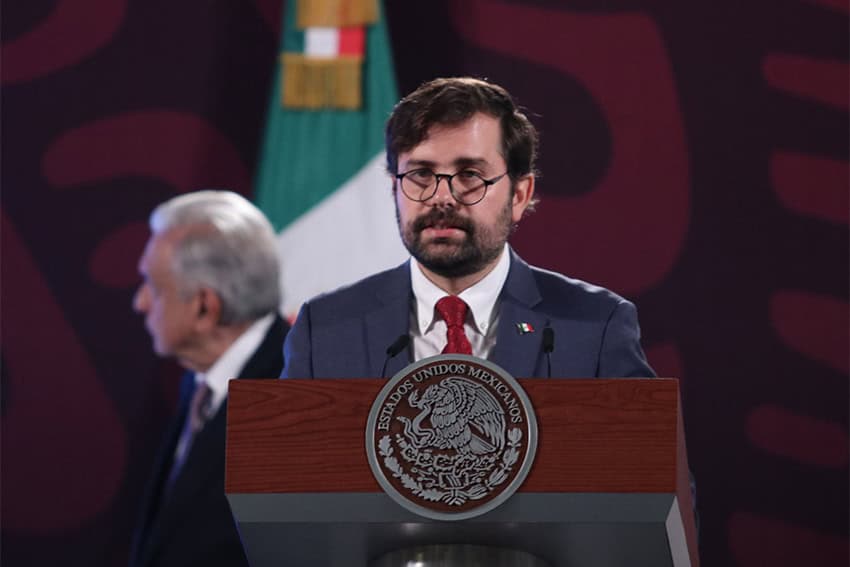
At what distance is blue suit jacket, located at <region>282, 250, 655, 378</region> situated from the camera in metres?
2.52

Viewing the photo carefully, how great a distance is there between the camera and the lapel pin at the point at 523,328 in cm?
255

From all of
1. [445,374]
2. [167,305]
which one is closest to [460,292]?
[445,374]

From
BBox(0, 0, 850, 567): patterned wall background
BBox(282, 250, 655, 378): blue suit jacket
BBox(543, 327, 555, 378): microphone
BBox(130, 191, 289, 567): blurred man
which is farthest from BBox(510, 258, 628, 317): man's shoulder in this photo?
BBox(0, 0, 850, 567): patterned wall background

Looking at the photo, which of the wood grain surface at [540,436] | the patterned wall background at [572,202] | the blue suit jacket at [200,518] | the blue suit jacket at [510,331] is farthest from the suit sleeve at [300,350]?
the patterned wall background at [572,202]

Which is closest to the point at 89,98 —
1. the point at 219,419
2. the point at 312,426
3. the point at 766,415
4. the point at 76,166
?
the point at 76,166

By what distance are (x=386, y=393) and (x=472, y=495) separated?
7.2 inches

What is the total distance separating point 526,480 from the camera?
1.98 meters

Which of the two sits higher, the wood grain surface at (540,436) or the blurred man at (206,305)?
the wood grain surface at (540,436)

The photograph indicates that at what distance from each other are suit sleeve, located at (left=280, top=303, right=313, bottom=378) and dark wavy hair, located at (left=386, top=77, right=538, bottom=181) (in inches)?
13.0

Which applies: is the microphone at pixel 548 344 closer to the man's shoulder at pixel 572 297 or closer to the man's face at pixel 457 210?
the man's shoulder at pixel 572 297

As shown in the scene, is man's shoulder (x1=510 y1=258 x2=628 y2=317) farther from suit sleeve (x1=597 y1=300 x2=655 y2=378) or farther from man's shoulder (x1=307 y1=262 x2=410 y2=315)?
man's shoulder (x1=307 y1=262 x2=410 y2=315)

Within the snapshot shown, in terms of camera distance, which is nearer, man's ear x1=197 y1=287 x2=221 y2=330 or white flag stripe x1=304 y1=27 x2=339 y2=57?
man's ear x1=197 y1=287 x2=221 y2=330

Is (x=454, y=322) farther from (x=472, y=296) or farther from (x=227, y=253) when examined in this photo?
(x=227, y=253)

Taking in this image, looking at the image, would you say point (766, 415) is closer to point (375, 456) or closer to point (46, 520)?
point (46, 520)
